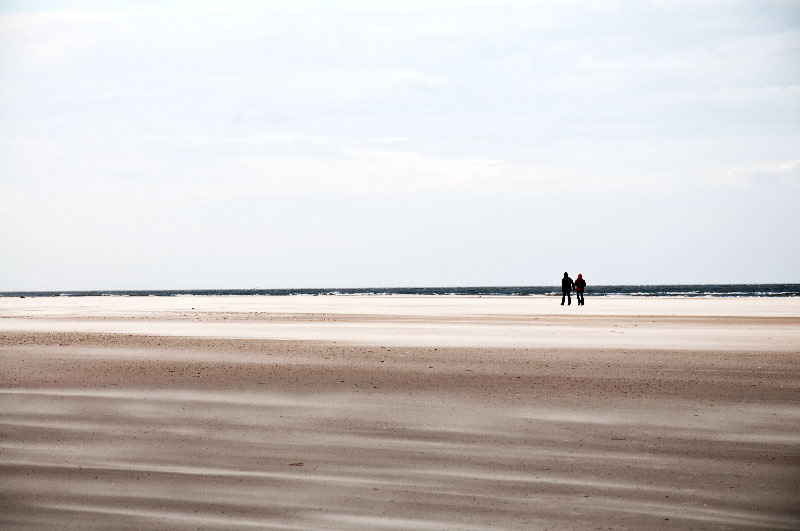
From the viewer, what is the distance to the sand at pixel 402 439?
6438mm

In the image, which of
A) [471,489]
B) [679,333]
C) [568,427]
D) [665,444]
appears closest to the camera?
[471,489]

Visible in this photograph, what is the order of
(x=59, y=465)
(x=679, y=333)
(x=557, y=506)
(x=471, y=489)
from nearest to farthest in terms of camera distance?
(x=557, y=506), (x=471, y=489), (x=59, y=465), (x=679, y=333)

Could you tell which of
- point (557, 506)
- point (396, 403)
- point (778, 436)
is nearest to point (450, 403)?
point (396, 403)

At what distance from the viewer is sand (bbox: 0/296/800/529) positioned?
644cm

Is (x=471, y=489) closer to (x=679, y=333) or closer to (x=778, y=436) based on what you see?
(x=778, y=436)

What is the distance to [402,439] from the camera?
352 inches

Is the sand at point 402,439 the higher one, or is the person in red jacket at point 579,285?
the person in red jacket at point 579,285

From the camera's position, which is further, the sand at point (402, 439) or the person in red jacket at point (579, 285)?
the person in red jacket at point (579, 285)

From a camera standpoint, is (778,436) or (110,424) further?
(110,424)

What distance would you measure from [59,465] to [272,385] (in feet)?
17.9

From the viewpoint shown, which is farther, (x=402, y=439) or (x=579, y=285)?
(x=579, y=285)

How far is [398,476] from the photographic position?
7426 millimetres

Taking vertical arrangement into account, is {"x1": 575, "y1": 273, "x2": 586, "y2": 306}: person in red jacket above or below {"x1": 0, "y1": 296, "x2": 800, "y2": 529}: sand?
above

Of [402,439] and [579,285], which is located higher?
[579,285]
